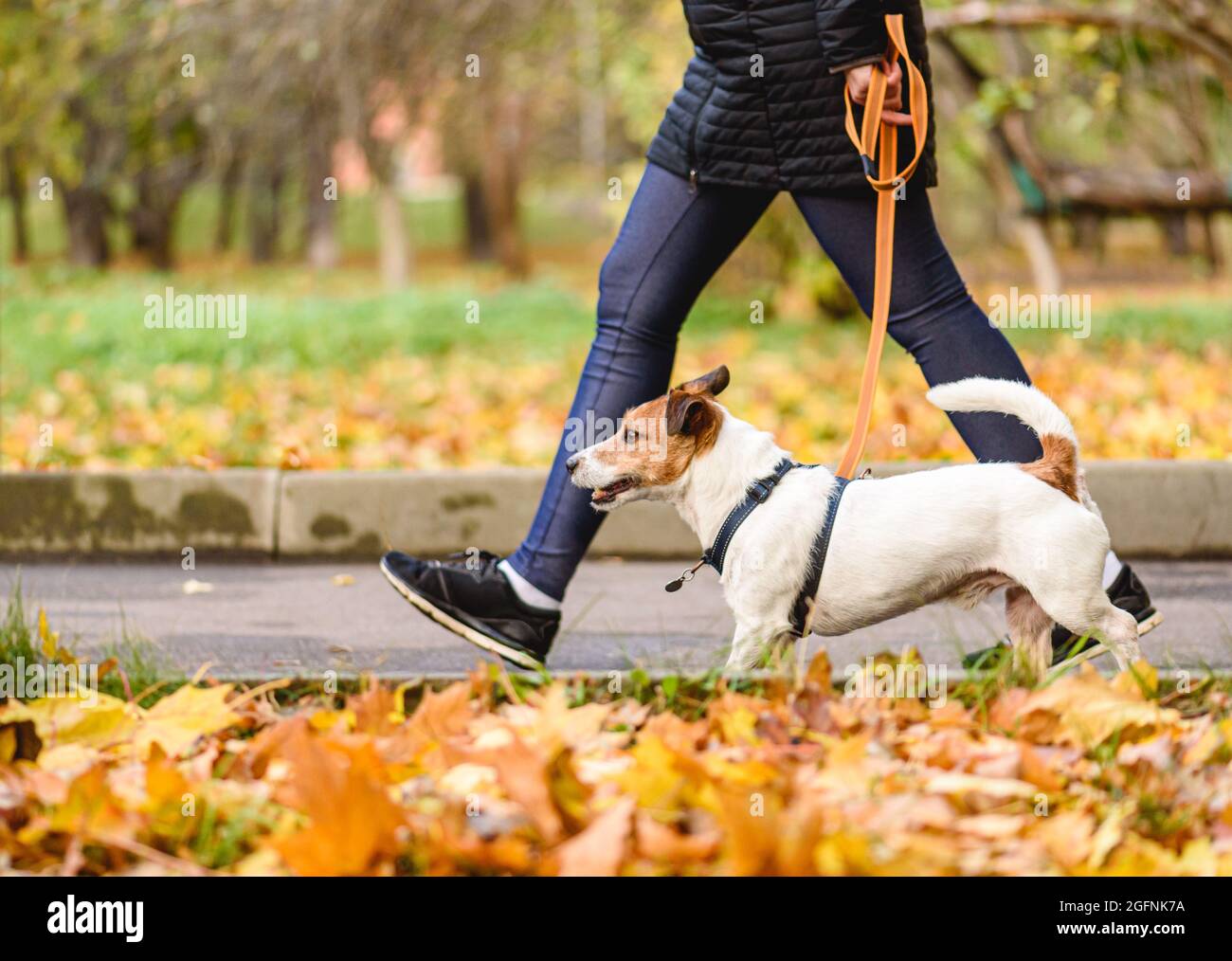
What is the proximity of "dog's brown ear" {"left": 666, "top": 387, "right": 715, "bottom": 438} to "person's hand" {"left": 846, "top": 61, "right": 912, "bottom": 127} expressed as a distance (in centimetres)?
79

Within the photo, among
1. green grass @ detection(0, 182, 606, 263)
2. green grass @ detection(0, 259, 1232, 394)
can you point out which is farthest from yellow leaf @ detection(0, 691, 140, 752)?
green grass @ detection(0, 182, 606, 263)

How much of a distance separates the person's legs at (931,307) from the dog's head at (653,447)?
1.53 feet

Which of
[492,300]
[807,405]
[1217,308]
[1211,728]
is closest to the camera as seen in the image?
→ [1211,728]

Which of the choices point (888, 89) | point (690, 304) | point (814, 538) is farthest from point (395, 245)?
point (814, 538)

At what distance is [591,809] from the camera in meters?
2.34

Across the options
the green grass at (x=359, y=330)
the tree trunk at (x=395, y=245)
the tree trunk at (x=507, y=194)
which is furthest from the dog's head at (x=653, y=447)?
the tree trunk at (x=507, y=194)

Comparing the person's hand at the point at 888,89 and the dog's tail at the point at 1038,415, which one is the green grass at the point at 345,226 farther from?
the dog's tail at the point at 1038,415

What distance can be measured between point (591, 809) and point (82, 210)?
28389 millimetres

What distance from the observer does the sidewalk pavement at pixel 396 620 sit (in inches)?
151

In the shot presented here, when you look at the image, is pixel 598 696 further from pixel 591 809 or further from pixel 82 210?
pixel 82 210

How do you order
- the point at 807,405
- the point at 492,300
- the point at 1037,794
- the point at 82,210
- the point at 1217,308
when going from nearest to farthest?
the point at 1037,794 < the point at 807,405 < the point at 1217,308 < the point at 492,300 < the point at 82,210

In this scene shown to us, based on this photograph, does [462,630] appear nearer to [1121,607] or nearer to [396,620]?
[396,620]
